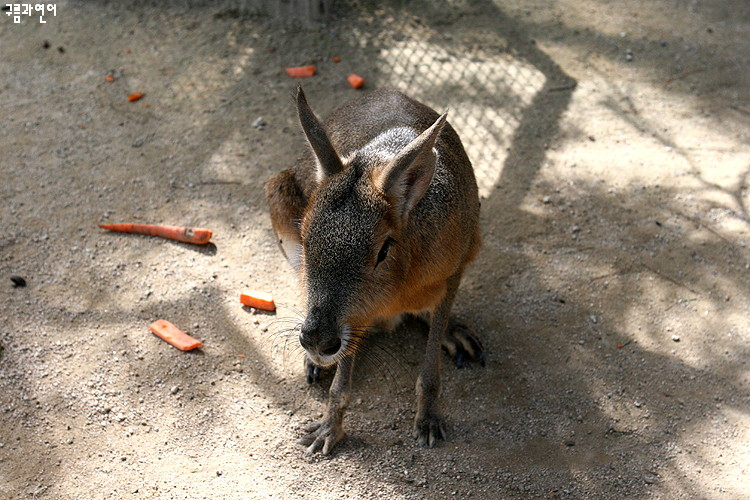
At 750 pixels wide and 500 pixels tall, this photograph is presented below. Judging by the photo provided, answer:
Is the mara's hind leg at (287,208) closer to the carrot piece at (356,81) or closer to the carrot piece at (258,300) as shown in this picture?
the carrot piece at (258,300)

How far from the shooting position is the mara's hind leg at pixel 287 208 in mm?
3336

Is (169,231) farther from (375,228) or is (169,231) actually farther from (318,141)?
(375,228)

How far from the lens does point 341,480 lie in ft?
9.80

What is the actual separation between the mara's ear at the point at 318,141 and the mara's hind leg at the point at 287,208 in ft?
1.90

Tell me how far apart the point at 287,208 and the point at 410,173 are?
3.08 feet

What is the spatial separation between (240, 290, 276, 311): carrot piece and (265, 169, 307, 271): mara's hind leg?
35cm

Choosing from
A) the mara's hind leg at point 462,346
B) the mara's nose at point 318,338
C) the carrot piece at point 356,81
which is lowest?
the mara's hind leg at point 462,346

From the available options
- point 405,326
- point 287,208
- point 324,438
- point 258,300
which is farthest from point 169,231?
point 324,438

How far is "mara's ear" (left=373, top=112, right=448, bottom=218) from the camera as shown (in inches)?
97.2

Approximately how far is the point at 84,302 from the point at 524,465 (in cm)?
229

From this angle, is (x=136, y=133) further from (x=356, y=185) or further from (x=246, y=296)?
(x=356, y=185)

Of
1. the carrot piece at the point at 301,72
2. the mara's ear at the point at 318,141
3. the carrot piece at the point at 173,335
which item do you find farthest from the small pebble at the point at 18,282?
the carrot piece at the point at 301,72

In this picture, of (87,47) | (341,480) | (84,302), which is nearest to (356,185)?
(341,480)

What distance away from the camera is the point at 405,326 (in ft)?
12.3
